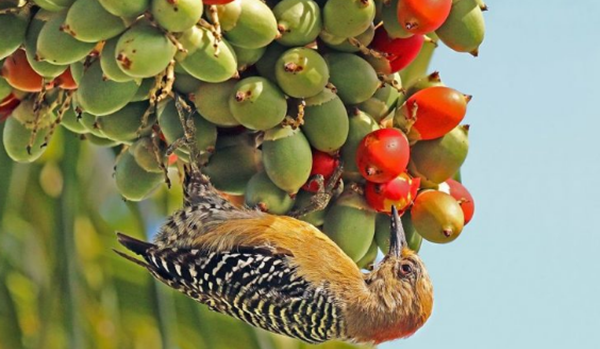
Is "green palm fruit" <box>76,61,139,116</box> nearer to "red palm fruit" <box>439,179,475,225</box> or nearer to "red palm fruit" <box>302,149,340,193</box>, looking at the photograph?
"red palm fruit" <box>302,149,340,193</box>

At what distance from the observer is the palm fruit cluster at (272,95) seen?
2.45 meters

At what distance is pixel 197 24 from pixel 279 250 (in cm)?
137

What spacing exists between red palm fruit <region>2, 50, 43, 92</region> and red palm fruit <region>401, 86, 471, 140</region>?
0.91m

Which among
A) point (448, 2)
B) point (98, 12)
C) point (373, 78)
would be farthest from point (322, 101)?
point (98, 12)

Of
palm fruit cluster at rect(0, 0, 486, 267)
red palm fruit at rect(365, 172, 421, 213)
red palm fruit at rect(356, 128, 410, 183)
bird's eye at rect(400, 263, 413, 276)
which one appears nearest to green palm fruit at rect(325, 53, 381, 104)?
palm fruit cluster at rect(0, 0, 486, 267)

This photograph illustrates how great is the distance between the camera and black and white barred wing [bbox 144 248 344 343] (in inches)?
139

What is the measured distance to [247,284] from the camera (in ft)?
11.6

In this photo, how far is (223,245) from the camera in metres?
3.61

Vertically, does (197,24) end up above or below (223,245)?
above

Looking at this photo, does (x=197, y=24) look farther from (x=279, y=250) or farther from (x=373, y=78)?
(x=279, y=250)

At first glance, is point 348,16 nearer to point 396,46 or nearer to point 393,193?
point 396,46

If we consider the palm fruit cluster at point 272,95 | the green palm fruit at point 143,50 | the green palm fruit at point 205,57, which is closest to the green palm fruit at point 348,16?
the palm fruit cluster at point 272,95

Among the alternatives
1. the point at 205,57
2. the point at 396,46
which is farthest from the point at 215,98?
the point at 396,46

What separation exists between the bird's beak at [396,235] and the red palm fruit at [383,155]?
0.38 feet
